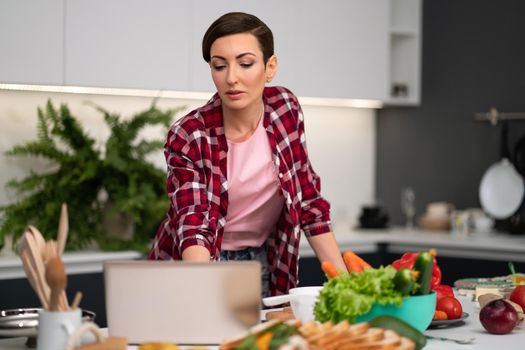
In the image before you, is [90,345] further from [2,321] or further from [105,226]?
[105,226]

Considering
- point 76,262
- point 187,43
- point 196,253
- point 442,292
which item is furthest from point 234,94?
point 187,43

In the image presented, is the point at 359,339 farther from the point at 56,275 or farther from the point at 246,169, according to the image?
the point at 246,169

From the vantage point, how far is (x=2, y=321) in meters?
1.95

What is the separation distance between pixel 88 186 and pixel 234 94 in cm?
166

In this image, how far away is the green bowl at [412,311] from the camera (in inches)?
73.9

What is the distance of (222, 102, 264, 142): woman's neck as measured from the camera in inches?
102

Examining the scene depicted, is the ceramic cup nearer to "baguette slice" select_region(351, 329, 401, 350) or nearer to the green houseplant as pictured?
"baguette slice" select_region(351, 329, 401, 350)

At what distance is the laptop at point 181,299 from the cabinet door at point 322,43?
8.35 ft

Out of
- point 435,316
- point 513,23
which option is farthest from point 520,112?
point 435,316

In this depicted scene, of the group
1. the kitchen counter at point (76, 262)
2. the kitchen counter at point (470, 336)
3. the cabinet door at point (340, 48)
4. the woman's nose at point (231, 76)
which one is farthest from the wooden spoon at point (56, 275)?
the cabinet door at point (340, 48)

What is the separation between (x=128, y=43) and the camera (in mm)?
4027

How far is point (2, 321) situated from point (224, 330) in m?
0.51

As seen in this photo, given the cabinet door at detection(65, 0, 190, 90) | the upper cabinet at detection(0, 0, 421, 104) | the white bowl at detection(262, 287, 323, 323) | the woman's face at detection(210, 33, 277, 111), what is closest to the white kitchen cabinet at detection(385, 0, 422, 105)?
the upper cabinet at detection(0, 0, 421, 104)

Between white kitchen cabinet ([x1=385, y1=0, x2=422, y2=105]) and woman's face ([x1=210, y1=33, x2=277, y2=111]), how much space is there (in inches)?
109
